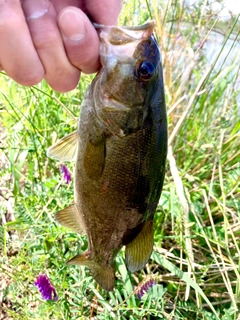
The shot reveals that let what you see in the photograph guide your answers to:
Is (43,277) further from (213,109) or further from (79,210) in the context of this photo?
(213,109)

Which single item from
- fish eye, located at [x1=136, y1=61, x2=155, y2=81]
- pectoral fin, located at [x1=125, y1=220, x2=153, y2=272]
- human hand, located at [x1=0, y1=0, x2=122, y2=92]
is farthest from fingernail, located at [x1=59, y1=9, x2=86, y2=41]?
pectoral fin, located at [x1=125, y1=220, x2=153, y2=272]

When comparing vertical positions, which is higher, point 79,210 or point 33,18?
point 33,18

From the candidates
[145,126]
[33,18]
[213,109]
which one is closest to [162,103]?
[145,126]

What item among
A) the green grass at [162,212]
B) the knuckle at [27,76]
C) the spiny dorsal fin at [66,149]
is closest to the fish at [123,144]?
the spiny dorsal fin at [66,149]

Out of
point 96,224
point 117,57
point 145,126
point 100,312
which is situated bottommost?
point 100,312

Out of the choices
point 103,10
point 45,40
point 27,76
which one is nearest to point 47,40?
point 45,40

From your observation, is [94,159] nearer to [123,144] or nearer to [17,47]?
[123,144]

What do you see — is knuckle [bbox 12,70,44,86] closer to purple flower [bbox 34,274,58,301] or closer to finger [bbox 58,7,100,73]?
finger [bbox 58,7,100,73]
